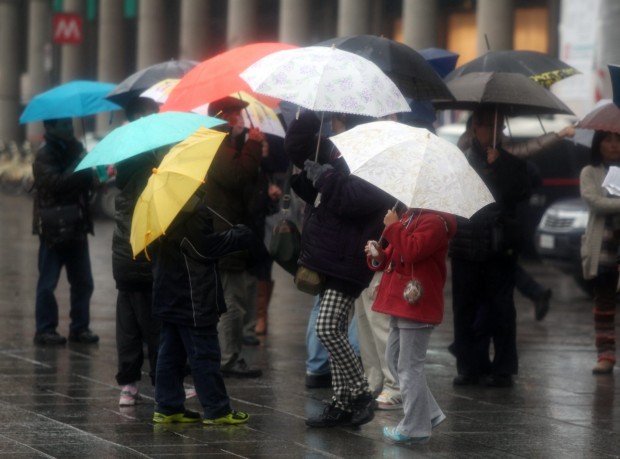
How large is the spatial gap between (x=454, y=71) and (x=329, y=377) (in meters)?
2.84

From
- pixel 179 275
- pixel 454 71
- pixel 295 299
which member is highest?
pixel 454 71

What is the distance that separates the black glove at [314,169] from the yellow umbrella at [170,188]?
1.81ft

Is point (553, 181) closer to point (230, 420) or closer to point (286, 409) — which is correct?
point (286, 409)

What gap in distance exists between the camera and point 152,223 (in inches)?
315

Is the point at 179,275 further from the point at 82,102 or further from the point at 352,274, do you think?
the point at 82,102

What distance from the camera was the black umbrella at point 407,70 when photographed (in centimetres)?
970

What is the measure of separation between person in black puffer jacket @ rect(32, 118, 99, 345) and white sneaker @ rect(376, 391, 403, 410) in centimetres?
345

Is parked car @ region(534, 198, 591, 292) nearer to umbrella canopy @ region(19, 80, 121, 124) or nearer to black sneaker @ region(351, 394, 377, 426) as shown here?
umbrella canopy @ region(19, 80, 121, 124)

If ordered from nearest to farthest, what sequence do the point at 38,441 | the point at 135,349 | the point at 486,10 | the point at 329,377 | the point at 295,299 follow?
the point at 38,441
the point at 135,349
the point at 329,377
the point at 295,299
the point at 486,10

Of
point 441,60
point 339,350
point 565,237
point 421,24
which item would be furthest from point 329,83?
point 421,24

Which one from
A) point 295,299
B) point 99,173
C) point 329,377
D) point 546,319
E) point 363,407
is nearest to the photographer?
point 363,407

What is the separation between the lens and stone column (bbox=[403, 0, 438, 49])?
1194 inches

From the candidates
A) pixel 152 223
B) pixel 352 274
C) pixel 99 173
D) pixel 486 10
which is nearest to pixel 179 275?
pixel 152 223

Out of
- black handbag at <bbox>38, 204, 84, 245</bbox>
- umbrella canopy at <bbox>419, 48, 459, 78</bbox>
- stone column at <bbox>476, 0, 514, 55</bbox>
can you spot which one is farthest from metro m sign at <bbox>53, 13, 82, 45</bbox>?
umbrella canopy at <bbox>419, 48, 459, 78</bbox>
